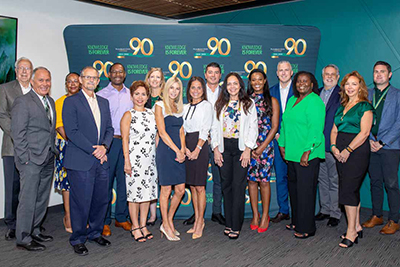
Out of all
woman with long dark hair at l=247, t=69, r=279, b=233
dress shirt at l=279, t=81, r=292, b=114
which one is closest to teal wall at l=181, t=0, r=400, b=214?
dress shirt at l=279, t=81, r=292, b=114

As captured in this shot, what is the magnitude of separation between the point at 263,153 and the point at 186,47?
6.05ft

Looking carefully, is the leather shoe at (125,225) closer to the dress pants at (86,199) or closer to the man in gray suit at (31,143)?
the dress pants at (86,199)

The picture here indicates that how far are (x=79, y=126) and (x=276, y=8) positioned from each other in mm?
4100

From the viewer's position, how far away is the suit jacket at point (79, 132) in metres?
3.43

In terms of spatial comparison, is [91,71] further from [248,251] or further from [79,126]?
[248,251]

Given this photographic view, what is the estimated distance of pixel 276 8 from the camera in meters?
5.93

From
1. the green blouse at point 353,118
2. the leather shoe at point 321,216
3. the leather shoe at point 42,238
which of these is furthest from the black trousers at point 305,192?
the leather shoe at point 42,238

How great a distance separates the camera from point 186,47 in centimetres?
479

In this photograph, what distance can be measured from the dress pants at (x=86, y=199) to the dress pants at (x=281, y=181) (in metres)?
2.22

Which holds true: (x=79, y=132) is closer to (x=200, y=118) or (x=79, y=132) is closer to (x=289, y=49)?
(x=200, y=118)

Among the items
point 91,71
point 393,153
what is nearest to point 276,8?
point 393,153

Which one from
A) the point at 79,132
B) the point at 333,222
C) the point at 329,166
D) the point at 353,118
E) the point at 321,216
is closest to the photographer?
the point at 79,132

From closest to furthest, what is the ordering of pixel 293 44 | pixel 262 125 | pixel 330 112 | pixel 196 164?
pixel 196 164 < pixel 262 125 < pixel 330 112 < pixel 293 44

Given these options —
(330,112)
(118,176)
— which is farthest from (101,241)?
(330,112)
